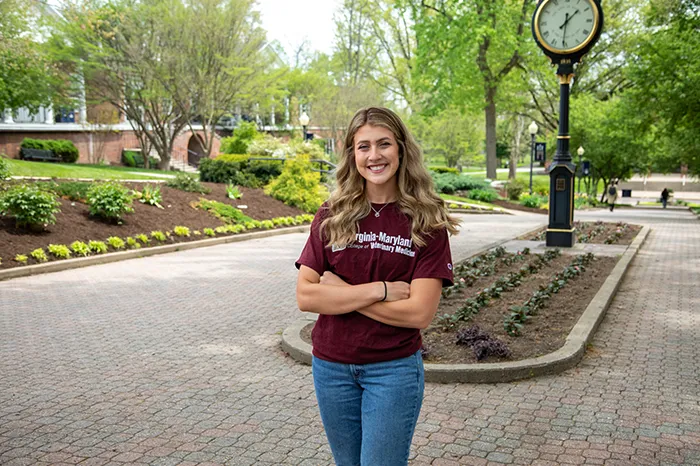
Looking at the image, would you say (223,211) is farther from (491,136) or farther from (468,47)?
(491,136)

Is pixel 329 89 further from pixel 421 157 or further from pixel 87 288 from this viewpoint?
pixel 421 157

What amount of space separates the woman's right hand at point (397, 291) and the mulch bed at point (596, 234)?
13.4 meters

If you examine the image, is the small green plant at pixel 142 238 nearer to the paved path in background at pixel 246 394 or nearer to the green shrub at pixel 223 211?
the green shrub at pixel 223 211

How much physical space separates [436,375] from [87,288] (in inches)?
240

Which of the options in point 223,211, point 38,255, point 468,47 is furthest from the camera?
point 468,47

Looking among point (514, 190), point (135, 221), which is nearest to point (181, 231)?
point (135, 221)

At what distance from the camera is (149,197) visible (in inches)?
625

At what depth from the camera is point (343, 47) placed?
184 feet

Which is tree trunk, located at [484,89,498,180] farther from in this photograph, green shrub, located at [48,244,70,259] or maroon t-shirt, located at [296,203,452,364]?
maroon t-shirt, located at [296,203,452,364]

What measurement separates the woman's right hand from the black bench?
36294 mm

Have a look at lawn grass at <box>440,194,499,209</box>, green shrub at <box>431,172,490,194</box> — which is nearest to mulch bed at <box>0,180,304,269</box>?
lawn grass at <box>440,194,499,209</box>

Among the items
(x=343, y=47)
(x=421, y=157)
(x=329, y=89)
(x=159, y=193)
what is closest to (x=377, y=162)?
(x=421, y=157)

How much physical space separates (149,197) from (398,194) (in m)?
14.2

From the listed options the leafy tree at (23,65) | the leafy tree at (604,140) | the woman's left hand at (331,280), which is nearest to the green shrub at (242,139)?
the leafy tree at (23,65)
